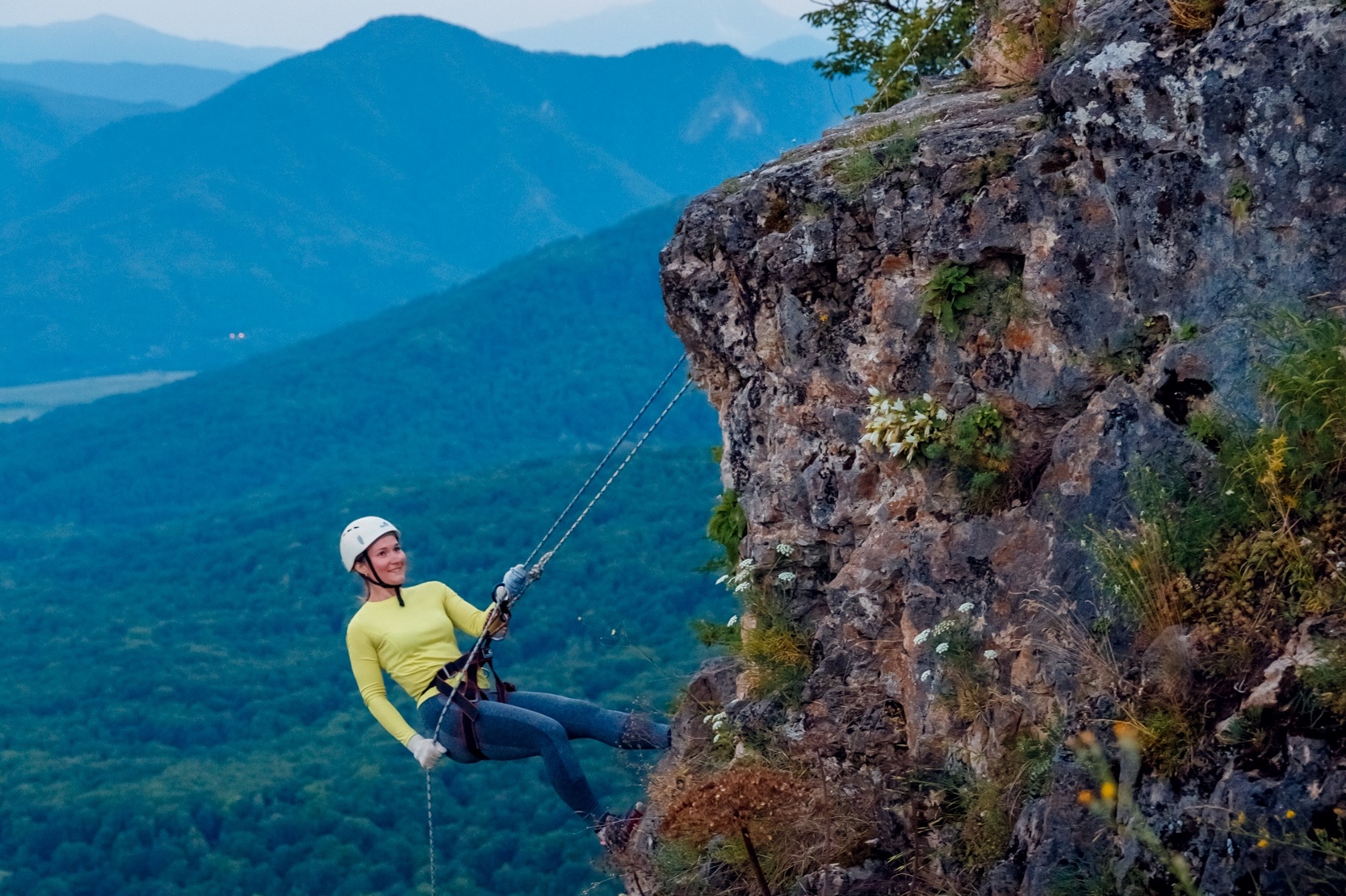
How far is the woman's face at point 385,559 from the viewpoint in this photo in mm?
9188

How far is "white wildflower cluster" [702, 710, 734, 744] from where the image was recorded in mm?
8492

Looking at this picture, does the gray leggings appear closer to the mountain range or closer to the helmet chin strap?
the helmet chin strap

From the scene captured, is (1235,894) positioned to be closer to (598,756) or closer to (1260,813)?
(1260,813)

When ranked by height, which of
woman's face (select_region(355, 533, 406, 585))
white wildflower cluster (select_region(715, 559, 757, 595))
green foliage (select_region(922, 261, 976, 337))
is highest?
green foliage (select_region(922, 261, 976, 337))

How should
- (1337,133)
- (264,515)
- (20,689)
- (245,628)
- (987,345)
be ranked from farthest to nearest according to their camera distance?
(264,515)
(245,628)
(20,689)
(987,345)
(1337,133)

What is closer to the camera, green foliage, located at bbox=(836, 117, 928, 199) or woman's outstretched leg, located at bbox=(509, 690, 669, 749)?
green foliage, located at bbox=(836, 117, 928, 199)

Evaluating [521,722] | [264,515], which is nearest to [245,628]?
[264,515]

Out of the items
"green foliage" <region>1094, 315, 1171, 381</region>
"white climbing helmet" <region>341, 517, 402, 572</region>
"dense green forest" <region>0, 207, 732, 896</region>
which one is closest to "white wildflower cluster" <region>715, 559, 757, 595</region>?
"dense green forest" <region>0, 207, 732, 896</region>

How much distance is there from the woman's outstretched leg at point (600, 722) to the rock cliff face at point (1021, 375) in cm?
27

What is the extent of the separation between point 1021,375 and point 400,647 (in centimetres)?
380

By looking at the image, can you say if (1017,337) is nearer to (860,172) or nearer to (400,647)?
(860,172)

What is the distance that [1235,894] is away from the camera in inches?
212

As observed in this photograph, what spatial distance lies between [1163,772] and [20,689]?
4519 inches

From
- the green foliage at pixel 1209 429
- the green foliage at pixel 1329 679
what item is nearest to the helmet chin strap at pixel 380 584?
the green foliage at pixel 1209 429
